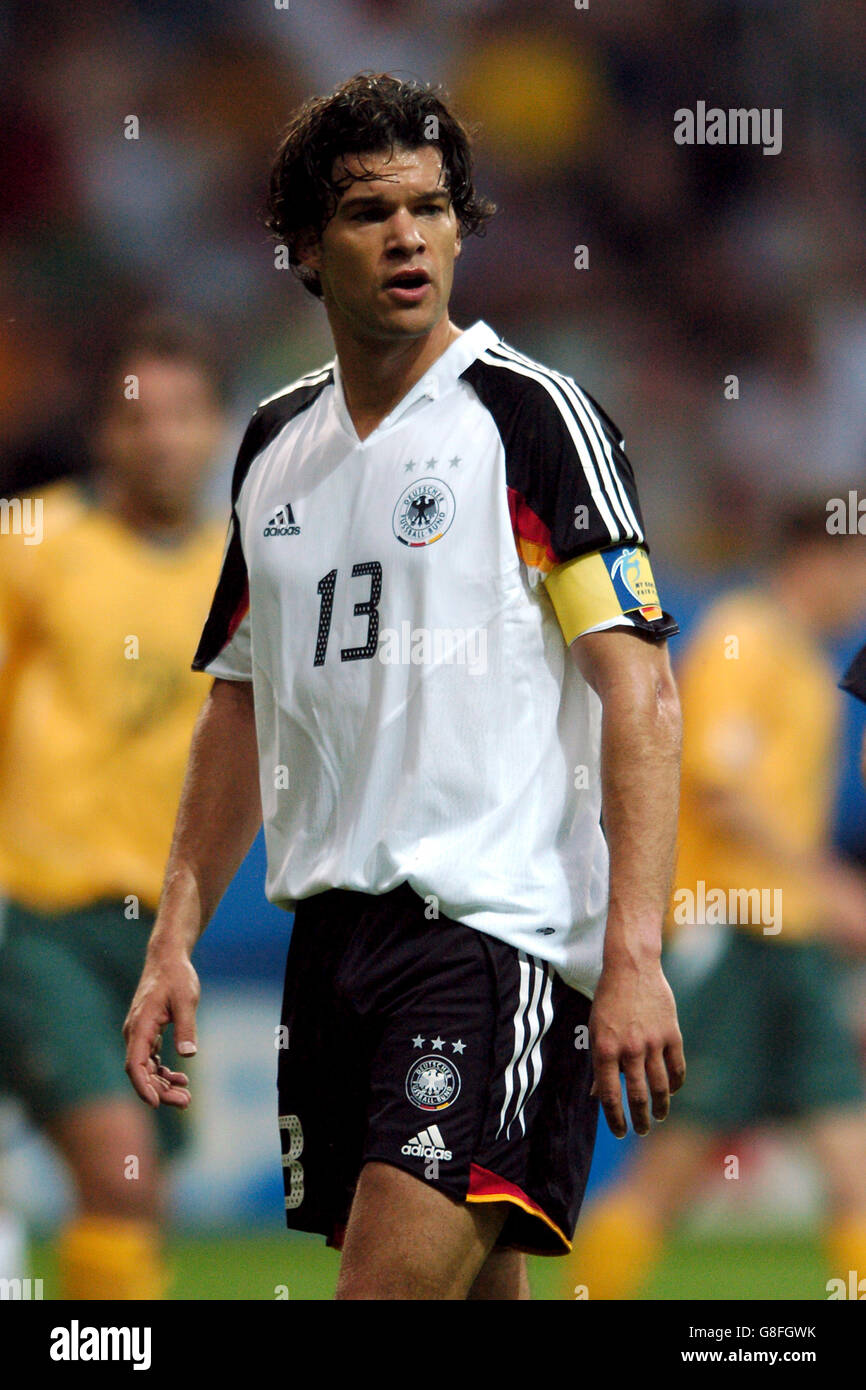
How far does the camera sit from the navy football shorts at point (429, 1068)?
2271 mm

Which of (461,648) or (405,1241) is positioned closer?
(405,1241)

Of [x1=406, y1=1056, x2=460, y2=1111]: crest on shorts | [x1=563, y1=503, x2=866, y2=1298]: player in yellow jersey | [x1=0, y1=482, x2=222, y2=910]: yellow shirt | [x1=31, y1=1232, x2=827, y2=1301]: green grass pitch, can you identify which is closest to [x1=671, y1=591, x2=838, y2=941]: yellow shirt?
[x1=563, y1=503, x2=866, y2=1298]: player in yellow jersey

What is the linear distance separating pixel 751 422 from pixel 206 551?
2.19 meters

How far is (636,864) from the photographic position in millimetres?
2248

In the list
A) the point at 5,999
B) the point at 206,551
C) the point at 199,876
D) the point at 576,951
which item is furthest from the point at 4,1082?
the point at 576,951

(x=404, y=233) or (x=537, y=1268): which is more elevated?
(x=404, y=233)

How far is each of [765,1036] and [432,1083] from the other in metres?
2.37

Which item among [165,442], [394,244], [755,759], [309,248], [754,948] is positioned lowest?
[754,948]

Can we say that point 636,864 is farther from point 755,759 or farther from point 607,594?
point 755,759

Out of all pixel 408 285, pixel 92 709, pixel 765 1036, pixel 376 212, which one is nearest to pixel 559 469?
pixel 408 285

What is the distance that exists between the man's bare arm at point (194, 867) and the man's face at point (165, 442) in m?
1.62

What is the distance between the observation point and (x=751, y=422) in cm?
570

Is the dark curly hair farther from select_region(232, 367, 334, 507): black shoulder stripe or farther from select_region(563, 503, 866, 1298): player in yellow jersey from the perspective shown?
select_region(563, 503, 866, 1298): player in yellow jersey

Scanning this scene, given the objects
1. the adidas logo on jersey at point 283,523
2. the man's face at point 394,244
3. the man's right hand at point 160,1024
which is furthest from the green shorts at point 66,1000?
the man's face at point 394,244
